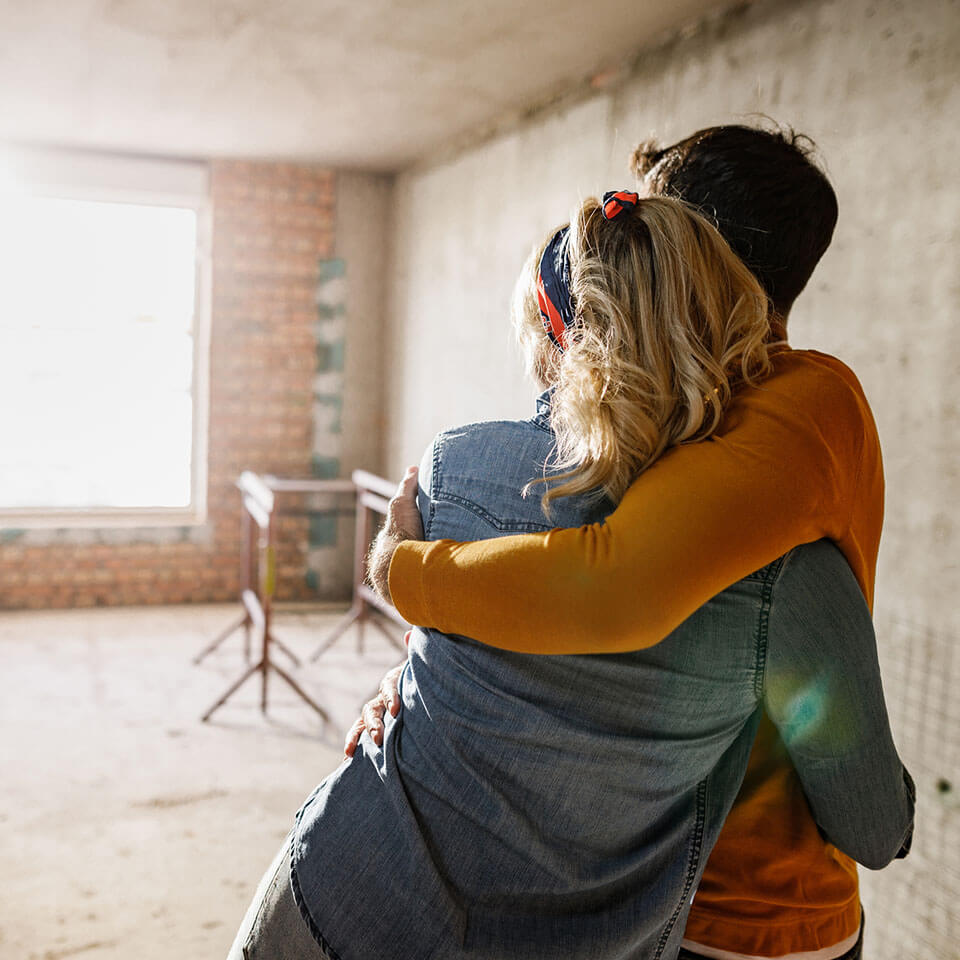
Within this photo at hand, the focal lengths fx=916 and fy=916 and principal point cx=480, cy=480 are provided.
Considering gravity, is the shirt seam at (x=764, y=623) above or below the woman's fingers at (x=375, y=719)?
above

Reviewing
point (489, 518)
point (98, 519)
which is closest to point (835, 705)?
point (489, 518)

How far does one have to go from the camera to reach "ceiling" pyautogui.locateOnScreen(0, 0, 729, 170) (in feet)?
9.28

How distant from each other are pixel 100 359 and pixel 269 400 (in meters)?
0.96

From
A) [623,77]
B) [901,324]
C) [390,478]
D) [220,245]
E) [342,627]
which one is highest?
[623,77]

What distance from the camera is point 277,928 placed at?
2.60ft

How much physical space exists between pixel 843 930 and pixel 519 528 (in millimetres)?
505

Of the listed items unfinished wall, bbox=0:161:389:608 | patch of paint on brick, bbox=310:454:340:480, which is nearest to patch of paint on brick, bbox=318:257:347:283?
unfinished wall, bbox=0:161:389:608

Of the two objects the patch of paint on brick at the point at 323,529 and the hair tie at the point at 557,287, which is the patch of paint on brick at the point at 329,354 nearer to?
the patch of paint on brick at the point at 323,529

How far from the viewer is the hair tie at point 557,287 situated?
2.58 ft

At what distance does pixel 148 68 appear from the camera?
3.48 m

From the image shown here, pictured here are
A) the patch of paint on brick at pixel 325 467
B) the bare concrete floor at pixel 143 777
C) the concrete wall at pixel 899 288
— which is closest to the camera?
the concrete wall at pixel 899 288

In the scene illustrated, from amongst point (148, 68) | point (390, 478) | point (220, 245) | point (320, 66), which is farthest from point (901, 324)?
point (220, 245)

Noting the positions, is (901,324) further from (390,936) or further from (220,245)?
(220,245)

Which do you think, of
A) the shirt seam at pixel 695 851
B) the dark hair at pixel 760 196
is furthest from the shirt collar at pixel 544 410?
the shirt seam at pixel 695 851
